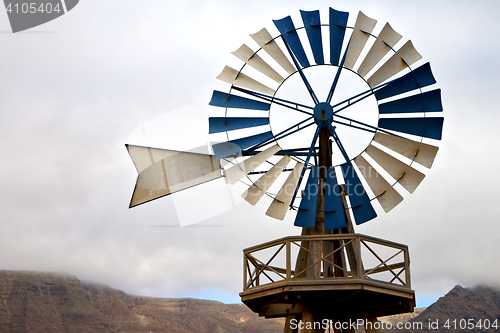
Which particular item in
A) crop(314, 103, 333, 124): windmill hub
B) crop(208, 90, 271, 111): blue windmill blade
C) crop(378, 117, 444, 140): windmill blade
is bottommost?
crop(378, 117, 444, 140): windmill blade

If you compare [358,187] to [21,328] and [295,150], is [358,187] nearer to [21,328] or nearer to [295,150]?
[295,150]

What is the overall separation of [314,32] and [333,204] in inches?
125

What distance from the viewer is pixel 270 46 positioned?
9703mm

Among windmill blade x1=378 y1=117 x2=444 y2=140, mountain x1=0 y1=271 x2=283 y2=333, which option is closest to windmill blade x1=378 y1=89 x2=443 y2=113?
windmill blade x1=378 y1=117 x2=444 y2=140

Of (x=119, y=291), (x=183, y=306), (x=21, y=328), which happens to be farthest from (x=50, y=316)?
(x=183, y=306)

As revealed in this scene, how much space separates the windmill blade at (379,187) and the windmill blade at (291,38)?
6.62 ft

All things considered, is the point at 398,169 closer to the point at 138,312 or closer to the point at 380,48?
the point at 380,48

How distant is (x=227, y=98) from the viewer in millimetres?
9609

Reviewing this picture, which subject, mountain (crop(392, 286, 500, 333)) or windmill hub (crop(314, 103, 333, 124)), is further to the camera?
mountain (crop(392, 286, 500, 333))

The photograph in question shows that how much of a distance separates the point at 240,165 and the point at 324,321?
2.97m

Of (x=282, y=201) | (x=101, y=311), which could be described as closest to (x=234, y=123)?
(x=282, y=201)

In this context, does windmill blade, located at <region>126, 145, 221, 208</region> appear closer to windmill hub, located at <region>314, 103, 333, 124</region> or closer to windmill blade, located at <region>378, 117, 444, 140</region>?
windmill hub, located at <region>314, 103, 333, 124</region>

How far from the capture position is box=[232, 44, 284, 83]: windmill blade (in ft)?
31.4

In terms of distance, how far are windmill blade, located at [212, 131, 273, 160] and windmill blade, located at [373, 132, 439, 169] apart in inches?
77.0
